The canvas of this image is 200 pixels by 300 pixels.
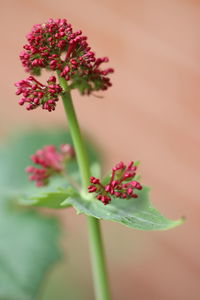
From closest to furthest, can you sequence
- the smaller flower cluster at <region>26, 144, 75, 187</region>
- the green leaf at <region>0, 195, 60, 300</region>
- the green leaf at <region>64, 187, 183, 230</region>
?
the green leaf at <region>64, 187, 183, 230</region>, the smaller flower cluster at <region>26, 144, 75, 187</region>, the green leaf at <region>0, 195, 60, 300</region>

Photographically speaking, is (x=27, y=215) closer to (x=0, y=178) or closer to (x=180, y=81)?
(x=0, y=178)

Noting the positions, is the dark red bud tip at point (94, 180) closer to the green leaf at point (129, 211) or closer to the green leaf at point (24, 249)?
the green leaf at point (129, 211)

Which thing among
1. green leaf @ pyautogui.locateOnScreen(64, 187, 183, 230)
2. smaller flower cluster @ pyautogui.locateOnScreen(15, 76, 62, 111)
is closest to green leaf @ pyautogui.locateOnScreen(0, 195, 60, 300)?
green leaf @ pyautogui.locateOnScreen(64, 187, 183, 230)

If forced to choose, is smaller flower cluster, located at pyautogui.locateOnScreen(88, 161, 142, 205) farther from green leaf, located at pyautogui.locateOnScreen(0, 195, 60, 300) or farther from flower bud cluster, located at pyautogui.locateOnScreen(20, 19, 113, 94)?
green leaf, located at pyautogui.locateOnScreen(0, 195, 60, 300)

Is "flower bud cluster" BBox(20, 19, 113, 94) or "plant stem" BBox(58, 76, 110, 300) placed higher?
"flower bud cluster" BBox(20, 19, 113, 94)

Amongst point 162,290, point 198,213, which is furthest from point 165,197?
point 162,290

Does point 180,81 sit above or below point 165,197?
above

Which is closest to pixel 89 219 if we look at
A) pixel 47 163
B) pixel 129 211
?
pixel 129 211
